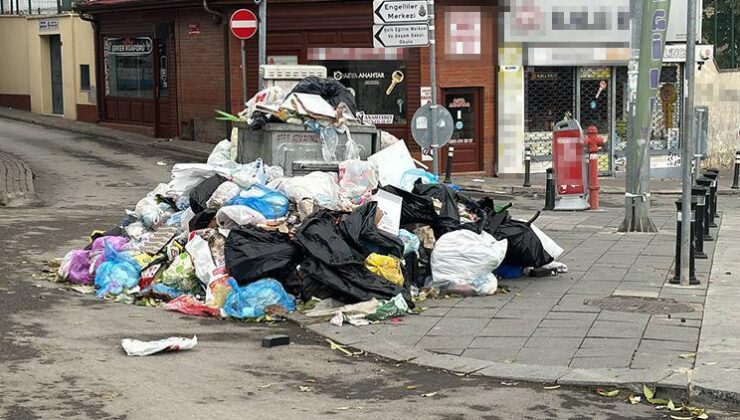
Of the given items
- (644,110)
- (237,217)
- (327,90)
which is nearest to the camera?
(237,217)

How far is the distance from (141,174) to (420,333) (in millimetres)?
14889

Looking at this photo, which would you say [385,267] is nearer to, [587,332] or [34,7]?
[587,332]

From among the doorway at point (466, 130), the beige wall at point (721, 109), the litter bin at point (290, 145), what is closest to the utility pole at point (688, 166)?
the litter bin at point (290, 145)

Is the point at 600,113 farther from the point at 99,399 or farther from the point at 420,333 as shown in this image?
the point at 99,399

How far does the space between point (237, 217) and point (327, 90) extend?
295cm

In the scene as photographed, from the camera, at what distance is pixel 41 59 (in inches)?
1375

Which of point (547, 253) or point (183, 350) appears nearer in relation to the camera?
point (183, 350)

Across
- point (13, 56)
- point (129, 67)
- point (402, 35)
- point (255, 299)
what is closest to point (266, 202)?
point (255, 299)

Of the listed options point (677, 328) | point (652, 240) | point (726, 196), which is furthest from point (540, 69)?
point (677, 328)

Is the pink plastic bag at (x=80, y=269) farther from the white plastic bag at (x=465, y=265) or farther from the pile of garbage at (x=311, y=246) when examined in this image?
the white plastic bag at (x=465, y=265)

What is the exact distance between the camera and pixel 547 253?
11.4 m

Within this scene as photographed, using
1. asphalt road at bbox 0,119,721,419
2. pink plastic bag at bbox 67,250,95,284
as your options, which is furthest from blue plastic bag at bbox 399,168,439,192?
pink plastic bag at bbox 67,250,95,284

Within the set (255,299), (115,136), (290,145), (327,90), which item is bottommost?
(255,299)

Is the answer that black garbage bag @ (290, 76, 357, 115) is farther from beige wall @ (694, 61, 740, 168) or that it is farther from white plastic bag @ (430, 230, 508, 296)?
→ beige wall @ (694, 61, 740, 168)
